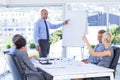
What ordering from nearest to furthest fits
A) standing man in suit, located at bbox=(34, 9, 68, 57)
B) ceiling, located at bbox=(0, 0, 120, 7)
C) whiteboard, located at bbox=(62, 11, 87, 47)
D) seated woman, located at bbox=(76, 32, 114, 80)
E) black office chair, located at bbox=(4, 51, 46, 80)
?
black office chair, located at bbox=(4, 51, 46, 80)
seated woman, located at bbox=(76, 32, 114, 80)
standing man in suit, located at bbox=(34, 9, 68, 57)
whiteboard, located at bbox=(62, 11, 87, 47)
ceiling, located at bbox=(0, 0, 120, 7)

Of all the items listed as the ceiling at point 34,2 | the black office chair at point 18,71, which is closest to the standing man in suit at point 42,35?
the ceiling at point 34,2

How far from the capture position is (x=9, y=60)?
3.38m

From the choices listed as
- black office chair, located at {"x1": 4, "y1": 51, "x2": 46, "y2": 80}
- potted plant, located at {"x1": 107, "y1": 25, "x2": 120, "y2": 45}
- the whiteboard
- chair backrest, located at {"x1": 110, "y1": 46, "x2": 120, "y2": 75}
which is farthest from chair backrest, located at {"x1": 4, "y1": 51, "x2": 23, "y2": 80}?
potted plant, located at {"x1": 107, "y1": 25, "x2": 120, "y2": 45}

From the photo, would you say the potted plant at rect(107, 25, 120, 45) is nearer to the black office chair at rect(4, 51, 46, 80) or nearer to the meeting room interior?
the meeting room interior

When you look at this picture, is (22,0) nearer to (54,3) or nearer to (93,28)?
(54,3)

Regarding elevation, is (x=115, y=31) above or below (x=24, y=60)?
above

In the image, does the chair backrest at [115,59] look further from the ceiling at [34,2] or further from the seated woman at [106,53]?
the ceiling at [34,2]

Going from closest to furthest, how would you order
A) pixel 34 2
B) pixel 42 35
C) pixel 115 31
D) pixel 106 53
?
pixel 106 53, pixel 42 35, pixel 34 2, pixel 115 31

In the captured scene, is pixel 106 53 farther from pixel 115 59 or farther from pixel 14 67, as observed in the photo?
pixel 14 67

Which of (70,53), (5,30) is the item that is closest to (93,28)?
(70,53)

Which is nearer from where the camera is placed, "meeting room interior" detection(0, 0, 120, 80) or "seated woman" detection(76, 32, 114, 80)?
"seated woman" detection(76, 32, 114, 80)

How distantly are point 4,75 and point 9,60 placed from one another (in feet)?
10.3

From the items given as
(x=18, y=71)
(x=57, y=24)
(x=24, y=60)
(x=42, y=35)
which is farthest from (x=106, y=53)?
(x=57, y=24)

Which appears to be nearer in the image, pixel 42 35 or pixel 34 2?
pixel 42 35
